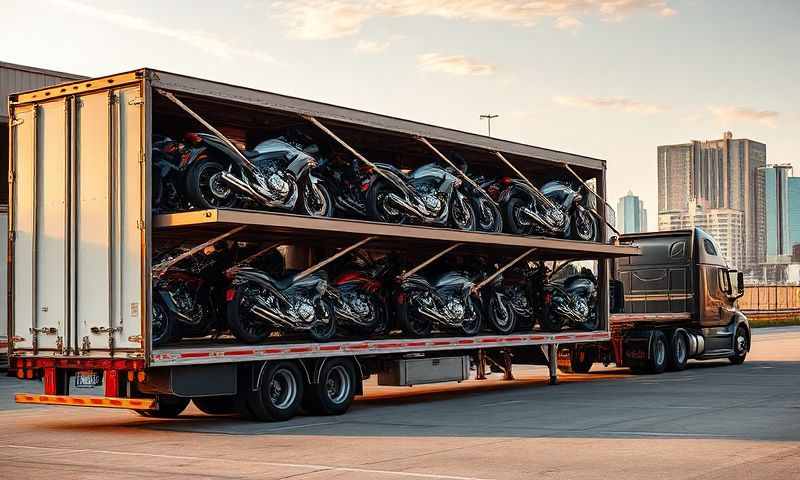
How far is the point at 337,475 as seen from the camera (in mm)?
10531

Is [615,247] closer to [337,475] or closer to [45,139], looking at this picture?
[45,139]

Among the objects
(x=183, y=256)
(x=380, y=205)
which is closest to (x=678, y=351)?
(x=380, y=205)

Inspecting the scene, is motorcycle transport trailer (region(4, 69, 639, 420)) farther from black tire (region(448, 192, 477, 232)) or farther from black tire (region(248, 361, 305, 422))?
black tire (region(448, 192, 477, 232))

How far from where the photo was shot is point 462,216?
769 inches

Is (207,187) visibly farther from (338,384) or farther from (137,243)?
(338,384)

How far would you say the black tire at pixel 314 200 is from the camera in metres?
16.2

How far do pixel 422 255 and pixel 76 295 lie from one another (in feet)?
24.8

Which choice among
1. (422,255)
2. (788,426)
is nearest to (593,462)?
(788,426)

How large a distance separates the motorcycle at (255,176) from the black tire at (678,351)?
1127 cm

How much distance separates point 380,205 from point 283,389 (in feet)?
11.2

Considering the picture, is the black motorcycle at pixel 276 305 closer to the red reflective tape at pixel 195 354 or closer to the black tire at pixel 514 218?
the red reflective tape at pixel 195 354

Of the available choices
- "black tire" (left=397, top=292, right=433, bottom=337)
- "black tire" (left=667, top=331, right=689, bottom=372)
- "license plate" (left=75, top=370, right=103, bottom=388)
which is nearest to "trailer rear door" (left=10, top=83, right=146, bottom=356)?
"license plate" (left=75, top=370, right=103, bottom=388)

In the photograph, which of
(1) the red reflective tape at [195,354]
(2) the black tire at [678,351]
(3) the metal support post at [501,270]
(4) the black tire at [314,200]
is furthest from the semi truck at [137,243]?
(2) the black tire at [678,351]

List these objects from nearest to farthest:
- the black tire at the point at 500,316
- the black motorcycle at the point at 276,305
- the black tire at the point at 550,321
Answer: the black motorcycle at the point at 276,305 < the black tire at the point at 500,316 < the black tire at the point at 550,321
